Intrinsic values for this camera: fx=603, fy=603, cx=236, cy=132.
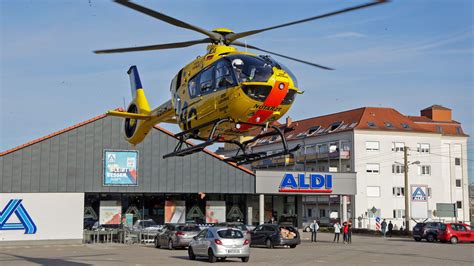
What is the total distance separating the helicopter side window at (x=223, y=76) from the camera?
1514 cm

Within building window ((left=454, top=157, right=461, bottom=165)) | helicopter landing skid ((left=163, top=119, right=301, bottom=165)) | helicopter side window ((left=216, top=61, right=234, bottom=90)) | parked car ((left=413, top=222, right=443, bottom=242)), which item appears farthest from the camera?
building window ((left=454, top=157, right=461, bottom=165))

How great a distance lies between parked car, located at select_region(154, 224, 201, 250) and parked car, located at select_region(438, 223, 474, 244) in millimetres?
18705

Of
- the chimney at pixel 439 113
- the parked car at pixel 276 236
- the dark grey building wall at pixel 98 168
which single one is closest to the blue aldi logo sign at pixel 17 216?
the dark grey building wall at pixel 98 168

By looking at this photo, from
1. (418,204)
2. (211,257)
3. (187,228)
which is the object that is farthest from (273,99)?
(418,204)

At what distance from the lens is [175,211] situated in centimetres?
4312

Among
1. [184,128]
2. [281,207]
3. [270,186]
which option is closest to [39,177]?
[270,186]

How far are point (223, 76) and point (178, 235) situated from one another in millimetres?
18061

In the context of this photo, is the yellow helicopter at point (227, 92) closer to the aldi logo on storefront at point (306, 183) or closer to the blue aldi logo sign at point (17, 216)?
the blue aldi logo sign at point (17, 216)

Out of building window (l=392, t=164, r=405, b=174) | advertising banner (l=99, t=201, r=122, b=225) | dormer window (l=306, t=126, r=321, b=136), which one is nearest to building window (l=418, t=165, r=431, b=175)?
building window (l=392, t=164, r=405, b=174)

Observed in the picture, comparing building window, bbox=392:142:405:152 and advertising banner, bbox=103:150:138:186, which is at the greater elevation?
building window, bbox=392:142:405:152

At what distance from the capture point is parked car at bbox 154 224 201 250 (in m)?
31.7

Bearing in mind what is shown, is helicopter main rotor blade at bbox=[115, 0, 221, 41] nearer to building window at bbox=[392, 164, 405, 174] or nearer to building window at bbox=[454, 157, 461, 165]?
building window at bbox=[392, 164, 405, 174]

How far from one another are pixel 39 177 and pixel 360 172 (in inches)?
1817

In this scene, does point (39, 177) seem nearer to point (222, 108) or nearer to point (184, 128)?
point (184, 128)
